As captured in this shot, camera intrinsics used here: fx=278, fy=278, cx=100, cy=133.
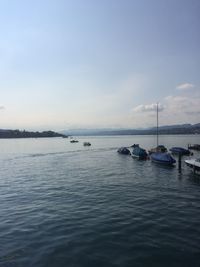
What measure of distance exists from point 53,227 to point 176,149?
7792 centimetres

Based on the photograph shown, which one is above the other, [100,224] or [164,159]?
[164,159]

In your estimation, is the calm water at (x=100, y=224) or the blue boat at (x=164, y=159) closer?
the calm water at (x=100, y=224)

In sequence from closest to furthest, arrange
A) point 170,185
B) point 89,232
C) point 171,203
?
point 89,232, point 171,203, point 170,185

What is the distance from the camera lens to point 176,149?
94.1 m

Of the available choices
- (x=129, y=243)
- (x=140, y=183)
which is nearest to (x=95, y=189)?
(x=140, y=183)

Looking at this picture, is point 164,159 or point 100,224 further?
point 164,159

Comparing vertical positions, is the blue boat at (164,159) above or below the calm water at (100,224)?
above

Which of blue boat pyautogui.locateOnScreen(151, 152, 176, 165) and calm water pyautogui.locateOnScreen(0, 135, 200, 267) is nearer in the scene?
calm water pyautogui.locateOnScreen(0, 135, 200, 267)

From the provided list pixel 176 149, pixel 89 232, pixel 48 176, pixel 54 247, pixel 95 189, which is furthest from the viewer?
pixel 176 149

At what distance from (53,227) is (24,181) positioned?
993 inches

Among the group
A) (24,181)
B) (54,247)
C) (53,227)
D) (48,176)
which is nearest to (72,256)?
(54,247)

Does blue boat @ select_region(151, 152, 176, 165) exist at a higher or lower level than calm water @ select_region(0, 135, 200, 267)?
higher

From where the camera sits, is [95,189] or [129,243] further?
[95,189]

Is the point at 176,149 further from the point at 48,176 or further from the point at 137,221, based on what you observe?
the point at 137,221
